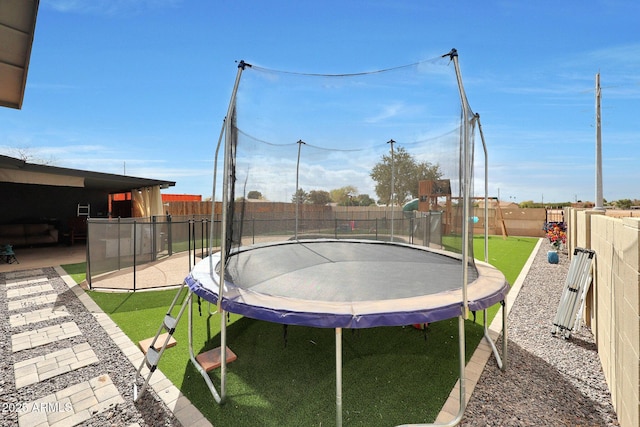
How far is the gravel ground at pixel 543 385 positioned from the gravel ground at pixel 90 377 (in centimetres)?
200

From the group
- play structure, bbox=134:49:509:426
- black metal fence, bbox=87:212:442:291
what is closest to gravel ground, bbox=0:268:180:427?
play structure, bbox=134:49:509:426

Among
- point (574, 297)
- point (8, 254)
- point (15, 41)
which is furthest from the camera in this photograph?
point (8, 254)

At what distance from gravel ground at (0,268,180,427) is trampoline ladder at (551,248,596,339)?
3.57 meters

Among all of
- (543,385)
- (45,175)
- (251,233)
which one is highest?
(45,175)

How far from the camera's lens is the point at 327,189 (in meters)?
5.62

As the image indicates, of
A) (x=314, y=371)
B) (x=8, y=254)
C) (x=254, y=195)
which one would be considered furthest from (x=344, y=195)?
(x=8, y=254)

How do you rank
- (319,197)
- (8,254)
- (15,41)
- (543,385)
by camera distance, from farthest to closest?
(8,254) → (319,197) → (15,41) → (543,385)

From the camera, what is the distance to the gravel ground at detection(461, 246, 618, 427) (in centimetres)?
181

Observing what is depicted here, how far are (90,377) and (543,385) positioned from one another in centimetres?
342

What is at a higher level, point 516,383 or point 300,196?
point 300,196

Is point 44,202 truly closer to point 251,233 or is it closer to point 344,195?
point 251,233

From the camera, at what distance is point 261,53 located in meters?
3.33

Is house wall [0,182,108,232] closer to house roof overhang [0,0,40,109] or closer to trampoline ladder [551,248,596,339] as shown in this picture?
house roof overhang [0,0,40,109]

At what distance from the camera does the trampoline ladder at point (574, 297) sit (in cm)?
293
